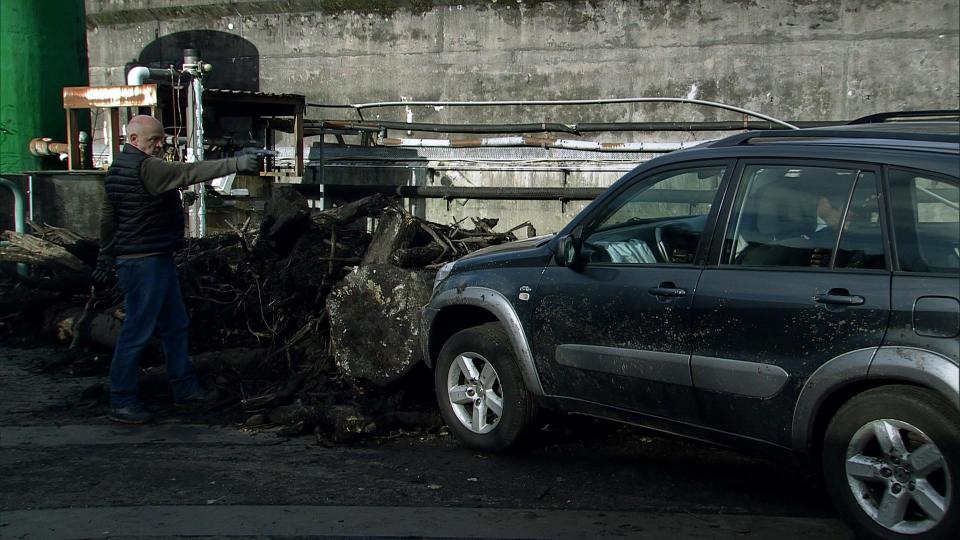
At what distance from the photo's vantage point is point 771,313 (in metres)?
4.60

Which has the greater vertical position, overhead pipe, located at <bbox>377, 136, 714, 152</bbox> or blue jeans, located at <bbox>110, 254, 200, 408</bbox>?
overhead pipe, located at <bbox>377, 136, 714, 152</bbox>

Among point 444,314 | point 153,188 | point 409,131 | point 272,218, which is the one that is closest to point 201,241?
point 272,218

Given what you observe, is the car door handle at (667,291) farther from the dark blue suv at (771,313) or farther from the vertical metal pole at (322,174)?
the vertical metal pole at (322,174)

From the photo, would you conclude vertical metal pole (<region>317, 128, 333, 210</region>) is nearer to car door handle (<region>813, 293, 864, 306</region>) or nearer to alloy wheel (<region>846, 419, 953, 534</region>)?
car door handle (<region>813, 293, 864, 306</region>)

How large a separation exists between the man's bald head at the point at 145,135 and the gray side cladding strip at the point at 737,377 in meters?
4.18

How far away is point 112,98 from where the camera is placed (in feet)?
39.8

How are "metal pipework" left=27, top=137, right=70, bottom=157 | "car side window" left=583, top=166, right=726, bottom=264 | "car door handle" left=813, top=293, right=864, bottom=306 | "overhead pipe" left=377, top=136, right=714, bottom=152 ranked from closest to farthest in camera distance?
"car door handle" left=813, top=293, right=864, bottom=306 < "car side window" left=583, top=166, right=726, bottom=264 < "overhead pipe" left=377, top=136, right=714, bottom=152 < "metal pipework" left=27, top=137, right=70, bottom=157

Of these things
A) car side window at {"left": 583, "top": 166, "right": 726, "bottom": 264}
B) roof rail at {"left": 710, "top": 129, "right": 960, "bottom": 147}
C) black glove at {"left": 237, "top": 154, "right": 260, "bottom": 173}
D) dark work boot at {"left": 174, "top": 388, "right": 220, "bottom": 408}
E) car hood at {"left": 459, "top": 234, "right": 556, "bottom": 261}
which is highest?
roof rail at {"left": 710, "top": 129, "right": 960, "bottom": 147}

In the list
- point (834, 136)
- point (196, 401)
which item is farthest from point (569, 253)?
point (196, 401)

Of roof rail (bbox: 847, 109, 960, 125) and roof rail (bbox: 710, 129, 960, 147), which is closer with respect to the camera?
roof rail (bbox: 710, 129, 960, 147)

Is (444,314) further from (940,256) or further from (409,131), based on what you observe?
(409,131)

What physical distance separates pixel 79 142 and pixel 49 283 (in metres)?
A: 4.58

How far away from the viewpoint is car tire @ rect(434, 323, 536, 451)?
5.90 metres

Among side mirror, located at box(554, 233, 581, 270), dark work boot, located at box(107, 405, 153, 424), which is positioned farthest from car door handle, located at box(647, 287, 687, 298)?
dark work boot, located at box(107, 405, 153, 424)
